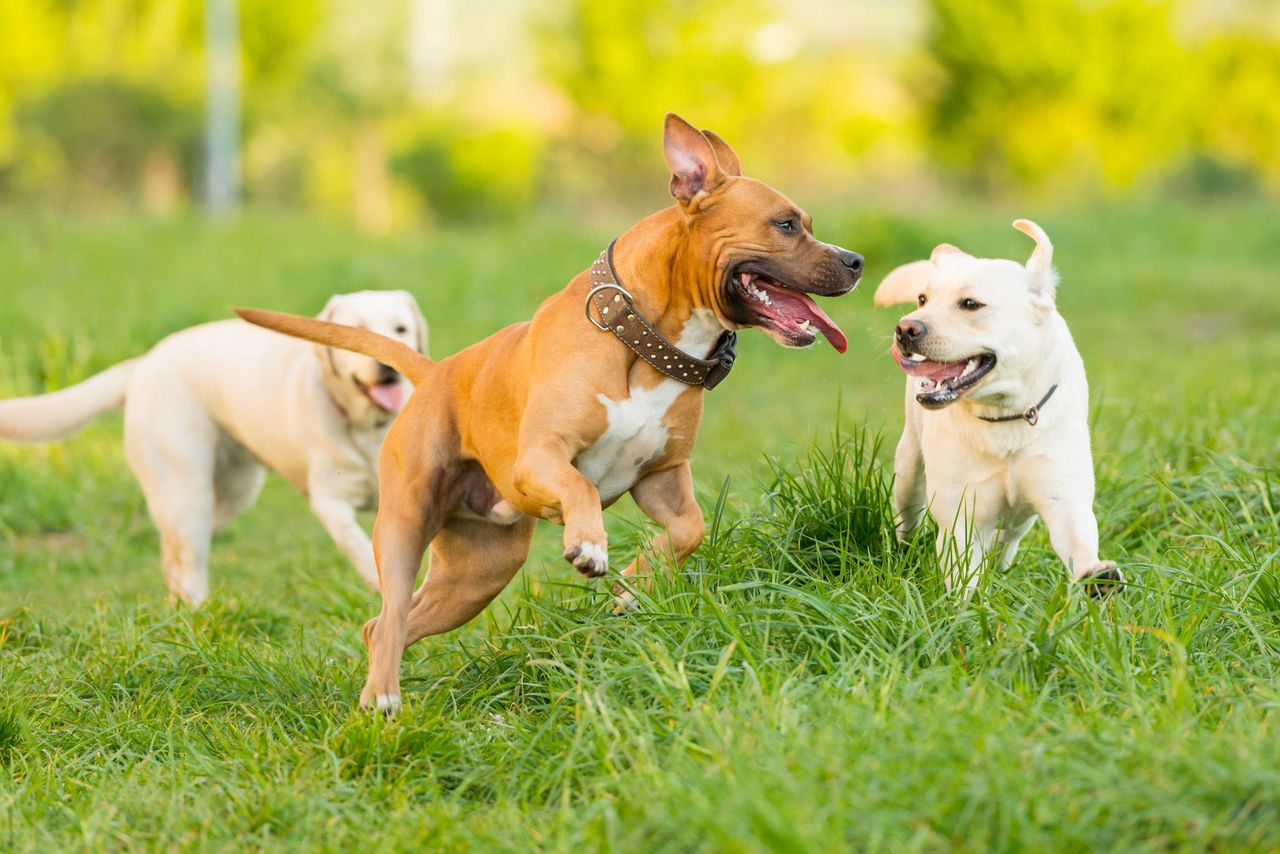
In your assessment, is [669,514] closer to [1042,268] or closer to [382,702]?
[382,702]

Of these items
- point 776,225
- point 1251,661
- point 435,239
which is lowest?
point 435,239

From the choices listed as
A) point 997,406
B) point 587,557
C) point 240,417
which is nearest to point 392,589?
point 587,557

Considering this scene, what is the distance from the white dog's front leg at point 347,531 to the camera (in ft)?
20.2

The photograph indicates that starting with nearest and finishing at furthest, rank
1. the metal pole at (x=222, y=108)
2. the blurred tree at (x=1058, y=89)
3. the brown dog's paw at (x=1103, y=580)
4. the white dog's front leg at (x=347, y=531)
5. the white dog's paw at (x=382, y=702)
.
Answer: the brown dog's paw at (x=1103, y=580), the white dog's paw at (x=382, y=702), the white dog's front leg at (x=347, y=531), the metal pole at (x=222, y=108), the blurred tree at (x=1058, y=89)

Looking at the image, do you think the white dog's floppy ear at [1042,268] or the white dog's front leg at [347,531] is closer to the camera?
the white dog's floppy ear at [1042,268]

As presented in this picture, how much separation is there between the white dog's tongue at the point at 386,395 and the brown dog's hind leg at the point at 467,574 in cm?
151

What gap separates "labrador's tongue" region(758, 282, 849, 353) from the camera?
4258 mm

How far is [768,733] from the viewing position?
3.27 metres

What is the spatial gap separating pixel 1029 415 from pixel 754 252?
0.94m

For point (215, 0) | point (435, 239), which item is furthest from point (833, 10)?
point (435, 239)

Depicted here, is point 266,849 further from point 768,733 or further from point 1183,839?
point 1183,839

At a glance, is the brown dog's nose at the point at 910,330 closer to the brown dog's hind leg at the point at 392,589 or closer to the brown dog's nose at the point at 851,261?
the brown dog's nose at the point at 851,261

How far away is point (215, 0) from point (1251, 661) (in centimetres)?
2434

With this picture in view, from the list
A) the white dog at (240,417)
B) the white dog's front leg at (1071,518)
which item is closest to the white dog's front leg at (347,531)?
the white dog at (240,417)
